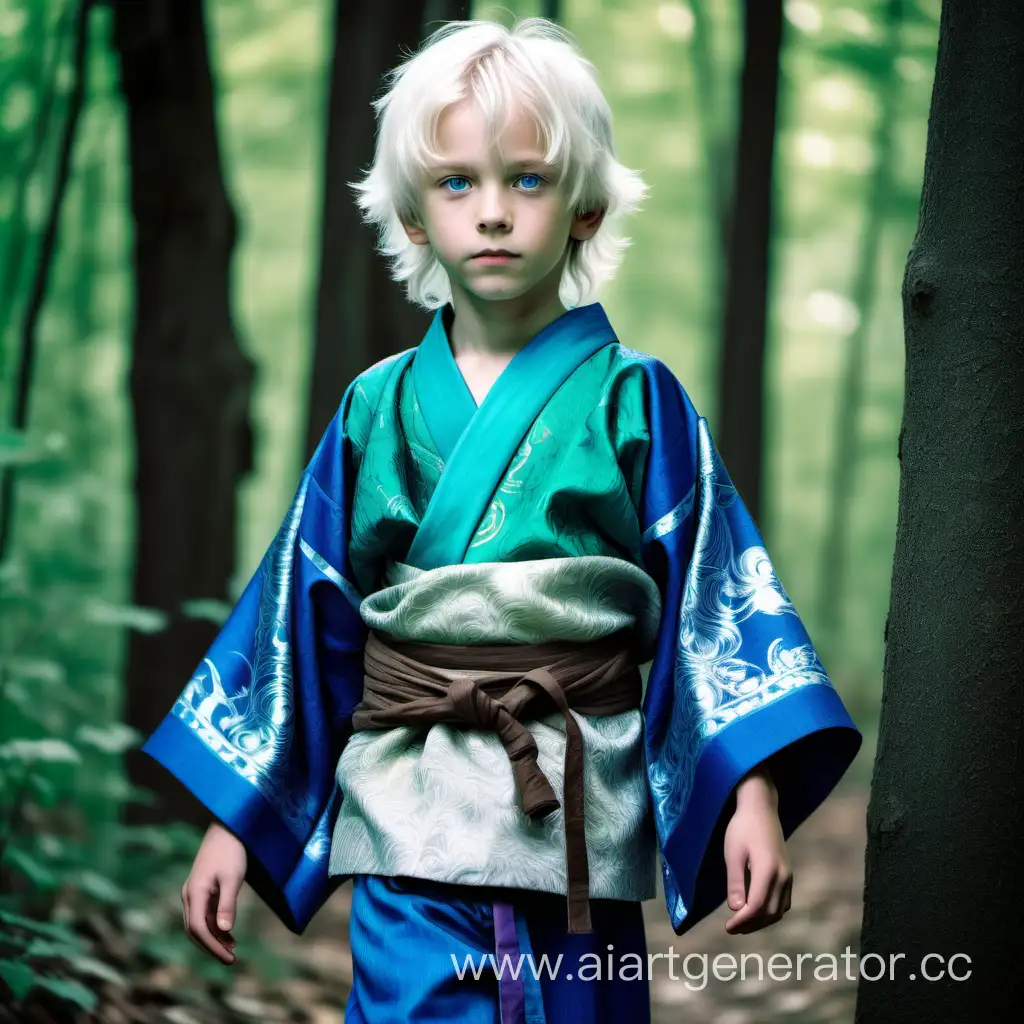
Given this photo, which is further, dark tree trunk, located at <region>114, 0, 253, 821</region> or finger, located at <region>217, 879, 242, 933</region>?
dark tree trunk, located at <region>114, 0, 253, 821</region>

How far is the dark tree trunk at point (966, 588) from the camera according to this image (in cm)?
175

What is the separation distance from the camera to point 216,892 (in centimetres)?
184

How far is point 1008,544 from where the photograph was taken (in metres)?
1.75

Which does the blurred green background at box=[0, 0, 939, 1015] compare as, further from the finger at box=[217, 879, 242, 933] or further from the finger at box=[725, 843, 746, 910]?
the finger at box=[725, 843, 746, 910]

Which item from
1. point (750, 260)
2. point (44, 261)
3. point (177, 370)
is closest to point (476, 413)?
point (177, 370)

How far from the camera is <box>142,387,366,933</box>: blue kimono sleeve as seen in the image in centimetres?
187

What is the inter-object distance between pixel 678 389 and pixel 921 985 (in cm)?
91

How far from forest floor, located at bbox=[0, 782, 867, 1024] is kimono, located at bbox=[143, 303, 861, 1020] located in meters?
1.14

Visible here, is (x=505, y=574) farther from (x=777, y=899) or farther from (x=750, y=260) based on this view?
(x=750, y=260)

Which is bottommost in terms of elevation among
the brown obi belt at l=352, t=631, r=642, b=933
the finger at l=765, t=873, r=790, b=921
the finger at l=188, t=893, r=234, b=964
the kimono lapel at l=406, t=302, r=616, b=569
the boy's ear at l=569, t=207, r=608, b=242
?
the finger at l=188, t=893, r=234, b=964

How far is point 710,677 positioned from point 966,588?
1.24 ft

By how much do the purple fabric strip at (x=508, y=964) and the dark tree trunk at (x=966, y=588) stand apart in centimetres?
55

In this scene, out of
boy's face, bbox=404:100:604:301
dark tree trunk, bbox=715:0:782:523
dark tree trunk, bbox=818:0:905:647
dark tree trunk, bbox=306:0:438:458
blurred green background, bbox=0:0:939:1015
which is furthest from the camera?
dark tree trunk, bbox=818:0:905:647

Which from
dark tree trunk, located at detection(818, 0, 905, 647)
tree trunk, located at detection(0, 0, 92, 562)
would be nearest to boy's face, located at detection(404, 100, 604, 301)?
tree trunk, located at detection(0, 0, 92, 562)
